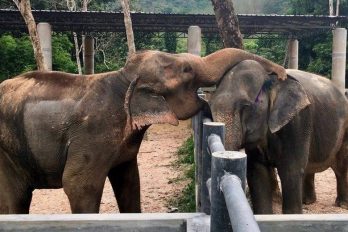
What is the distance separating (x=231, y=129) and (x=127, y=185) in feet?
3.58

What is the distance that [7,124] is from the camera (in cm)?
371

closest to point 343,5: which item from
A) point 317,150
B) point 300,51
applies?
point 300,51

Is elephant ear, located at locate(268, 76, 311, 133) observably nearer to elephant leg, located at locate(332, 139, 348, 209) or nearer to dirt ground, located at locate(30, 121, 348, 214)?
dirt ground, located at locate(30, 121, 348, 214)

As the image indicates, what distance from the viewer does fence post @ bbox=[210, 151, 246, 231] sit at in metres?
1.20

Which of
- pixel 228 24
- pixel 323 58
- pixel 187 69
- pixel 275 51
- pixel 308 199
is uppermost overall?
pixel 228 24

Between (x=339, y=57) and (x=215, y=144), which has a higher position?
(x=215, y=144)

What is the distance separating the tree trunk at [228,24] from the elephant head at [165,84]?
183 inches

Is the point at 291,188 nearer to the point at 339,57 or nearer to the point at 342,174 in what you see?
the point at 342,174

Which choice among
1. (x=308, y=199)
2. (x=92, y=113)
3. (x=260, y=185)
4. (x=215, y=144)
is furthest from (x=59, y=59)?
(x=215, y=144)

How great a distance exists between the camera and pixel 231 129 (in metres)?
3.44

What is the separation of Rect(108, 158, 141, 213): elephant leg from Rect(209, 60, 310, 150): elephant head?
937 millimetres

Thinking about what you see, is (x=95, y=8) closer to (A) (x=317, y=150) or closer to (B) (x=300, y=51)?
(B) (x=300, y=51)

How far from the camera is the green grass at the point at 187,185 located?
18.5ft

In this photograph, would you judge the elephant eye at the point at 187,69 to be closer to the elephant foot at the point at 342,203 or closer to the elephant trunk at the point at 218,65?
the elephant trunk at the point at 218,65
